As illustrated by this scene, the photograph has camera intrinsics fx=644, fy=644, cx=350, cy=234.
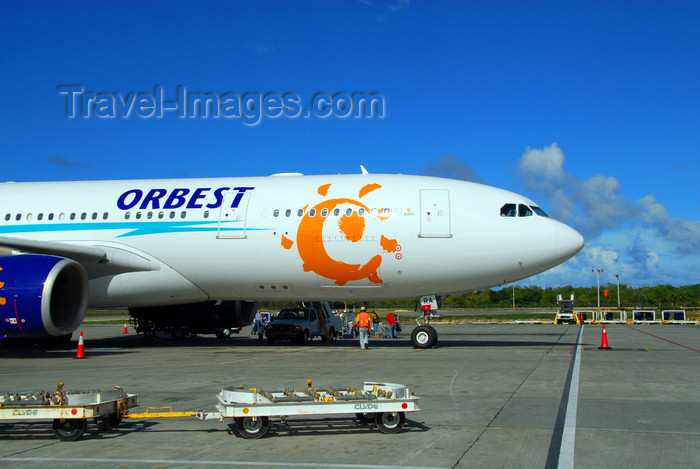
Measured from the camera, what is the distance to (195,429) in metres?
7.27

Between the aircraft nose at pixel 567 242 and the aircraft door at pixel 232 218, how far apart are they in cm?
846

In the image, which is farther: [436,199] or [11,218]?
[11,218]

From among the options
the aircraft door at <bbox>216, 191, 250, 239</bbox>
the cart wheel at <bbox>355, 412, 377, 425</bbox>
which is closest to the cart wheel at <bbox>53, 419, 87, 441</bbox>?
the cart wheel at <bbox>355, 412, 377, 425</bbox>

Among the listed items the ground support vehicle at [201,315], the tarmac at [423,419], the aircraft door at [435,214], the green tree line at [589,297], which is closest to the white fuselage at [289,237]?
the aircraft door at [435,214]

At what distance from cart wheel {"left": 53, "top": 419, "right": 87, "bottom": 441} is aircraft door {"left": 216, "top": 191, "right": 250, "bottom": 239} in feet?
36.8

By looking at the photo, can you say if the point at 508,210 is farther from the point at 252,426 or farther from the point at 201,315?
the point at 252,426

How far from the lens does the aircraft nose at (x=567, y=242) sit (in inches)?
663

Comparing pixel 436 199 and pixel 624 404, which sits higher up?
pixel 436 199

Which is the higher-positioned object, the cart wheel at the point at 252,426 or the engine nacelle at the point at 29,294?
the engine nacelle at the point at 29,294

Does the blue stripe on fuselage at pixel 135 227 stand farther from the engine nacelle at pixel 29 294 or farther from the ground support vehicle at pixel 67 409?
the ground support vehicle at pixel 67 409

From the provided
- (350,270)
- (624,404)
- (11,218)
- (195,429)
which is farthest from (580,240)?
(11,218)

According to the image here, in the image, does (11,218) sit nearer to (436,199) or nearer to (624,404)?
(436,199)

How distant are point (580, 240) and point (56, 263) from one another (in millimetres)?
13533

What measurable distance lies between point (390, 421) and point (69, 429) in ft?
11.1
